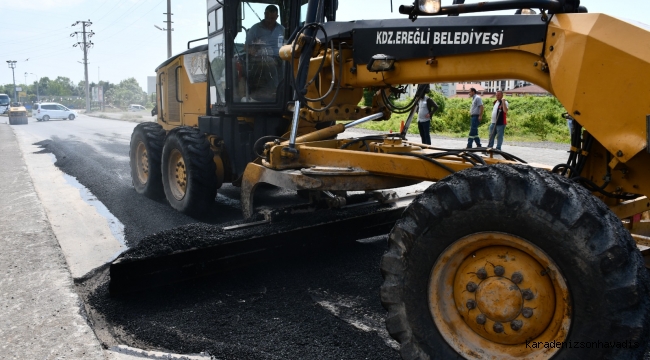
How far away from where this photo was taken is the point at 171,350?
3619mm

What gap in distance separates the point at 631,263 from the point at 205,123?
20.2 ft

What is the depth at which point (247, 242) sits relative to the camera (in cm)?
484

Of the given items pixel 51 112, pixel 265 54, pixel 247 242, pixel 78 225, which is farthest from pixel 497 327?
pixel 51 112

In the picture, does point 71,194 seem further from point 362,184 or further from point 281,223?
point 362,184

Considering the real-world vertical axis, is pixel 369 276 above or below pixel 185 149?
below

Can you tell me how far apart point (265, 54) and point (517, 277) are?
5.31m

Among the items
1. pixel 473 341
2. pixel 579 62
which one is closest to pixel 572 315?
pixel 473 341

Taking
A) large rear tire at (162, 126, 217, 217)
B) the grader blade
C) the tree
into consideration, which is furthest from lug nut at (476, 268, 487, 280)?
the tree

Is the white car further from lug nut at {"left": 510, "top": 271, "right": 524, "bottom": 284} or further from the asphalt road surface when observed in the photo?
lug nut at {"left": 510, "top": 271, "right": 524, "bottom": 284}

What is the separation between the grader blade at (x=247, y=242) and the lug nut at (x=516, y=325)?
2539 millimetres

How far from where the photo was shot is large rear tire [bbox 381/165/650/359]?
254 cm

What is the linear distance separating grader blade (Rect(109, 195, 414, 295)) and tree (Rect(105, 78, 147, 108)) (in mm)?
88866

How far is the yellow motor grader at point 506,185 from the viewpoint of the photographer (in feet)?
8.54

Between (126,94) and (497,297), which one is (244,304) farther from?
(126,94)
